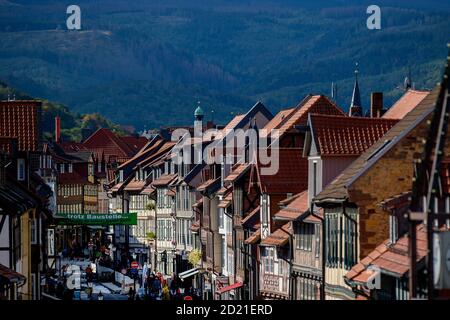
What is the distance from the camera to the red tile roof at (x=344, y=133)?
58844mm

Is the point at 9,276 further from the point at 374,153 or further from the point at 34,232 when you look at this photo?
the point at 34,232

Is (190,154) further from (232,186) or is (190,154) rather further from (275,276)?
(275,276)

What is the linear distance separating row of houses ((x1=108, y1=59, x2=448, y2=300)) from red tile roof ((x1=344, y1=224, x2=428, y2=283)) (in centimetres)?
6

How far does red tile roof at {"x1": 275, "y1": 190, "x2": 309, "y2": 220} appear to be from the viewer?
204 feet

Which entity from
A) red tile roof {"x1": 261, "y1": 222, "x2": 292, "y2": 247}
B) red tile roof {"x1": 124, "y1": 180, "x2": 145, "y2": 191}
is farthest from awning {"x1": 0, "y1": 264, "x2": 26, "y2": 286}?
red tile roof {"x1": 124, "y1": 180, "x2": 145, "y2": 191}

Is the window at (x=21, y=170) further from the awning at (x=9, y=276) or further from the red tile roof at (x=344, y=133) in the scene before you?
the red tile roof at (x=344, y=133)

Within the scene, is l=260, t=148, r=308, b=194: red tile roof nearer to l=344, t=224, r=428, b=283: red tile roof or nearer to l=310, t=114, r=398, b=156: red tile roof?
l=310, t=114, r=398, b=156: red tile roof

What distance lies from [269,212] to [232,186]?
47.7 ft

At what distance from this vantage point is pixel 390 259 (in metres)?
46.4

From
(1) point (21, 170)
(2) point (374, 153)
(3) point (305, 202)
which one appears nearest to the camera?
(2) point (374, 153)

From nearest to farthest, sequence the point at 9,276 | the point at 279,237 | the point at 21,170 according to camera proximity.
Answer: the point at 9,276 → the point at 279,237 → the point at 21,170

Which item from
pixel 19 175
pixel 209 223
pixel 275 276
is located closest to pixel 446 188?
pixel 275 276

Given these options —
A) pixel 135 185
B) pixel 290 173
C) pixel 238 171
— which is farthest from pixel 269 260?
pixel 135 185

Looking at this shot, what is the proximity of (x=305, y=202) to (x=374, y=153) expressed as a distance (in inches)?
424
